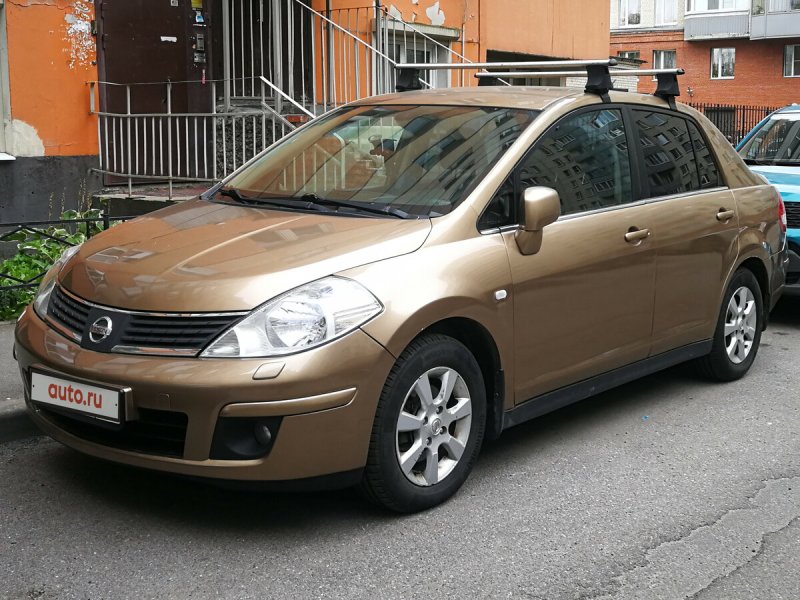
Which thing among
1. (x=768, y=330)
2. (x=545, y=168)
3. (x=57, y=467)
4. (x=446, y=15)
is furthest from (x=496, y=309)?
(x=446, y=15)

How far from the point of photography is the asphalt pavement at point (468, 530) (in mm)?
3662

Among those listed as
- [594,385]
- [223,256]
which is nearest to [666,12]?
[594,385]

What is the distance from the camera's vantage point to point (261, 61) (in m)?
12.5

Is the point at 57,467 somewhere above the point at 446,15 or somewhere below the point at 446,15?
below

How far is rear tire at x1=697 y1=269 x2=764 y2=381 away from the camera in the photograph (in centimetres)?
627

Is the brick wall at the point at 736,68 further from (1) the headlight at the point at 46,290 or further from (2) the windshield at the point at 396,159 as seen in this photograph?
(1) the headlight at the point at 46,290

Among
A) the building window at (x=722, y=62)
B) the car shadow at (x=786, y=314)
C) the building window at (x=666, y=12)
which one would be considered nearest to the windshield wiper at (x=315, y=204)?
the car shadow at (x=786, y=314)

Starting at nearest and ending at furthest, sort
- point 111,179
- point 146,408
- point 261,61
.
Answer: point 146,408 → point 111,179 → point 261,61

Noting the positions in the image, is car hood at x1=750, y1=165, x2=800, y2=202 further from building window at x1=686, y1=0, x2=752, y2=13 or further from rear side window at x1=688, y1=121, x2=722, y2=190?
building window at x1=686, y1=0, x2=752, y2=13

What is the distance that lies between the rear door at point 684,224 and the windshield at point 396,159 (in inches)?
39.9

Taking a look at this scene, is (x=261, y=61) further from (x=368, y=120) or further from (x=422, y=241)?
(x=422, y=241)

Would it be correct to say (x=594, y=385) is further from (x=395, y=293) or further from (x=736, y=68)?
(x=736, y=68)

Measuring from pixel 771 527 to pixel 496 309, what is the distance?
142cm

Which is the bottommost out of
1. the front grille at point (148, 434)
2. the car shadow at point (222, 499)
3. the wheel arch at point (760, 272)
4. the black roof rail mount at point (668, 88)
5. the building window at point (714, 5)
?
the car shadow at point (222, 499)
